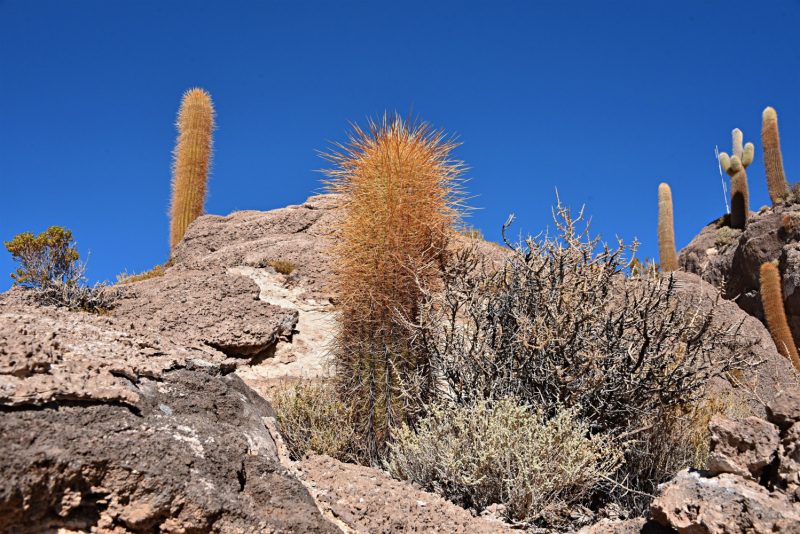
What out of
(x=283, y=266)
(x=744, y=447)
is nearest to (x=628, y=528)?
(x=744, y=447)

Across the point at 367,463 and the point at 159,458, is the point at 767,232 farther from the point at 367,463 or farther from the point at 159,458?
the point at 159,458

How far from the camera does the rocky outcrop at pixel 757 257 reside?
41.1 feet

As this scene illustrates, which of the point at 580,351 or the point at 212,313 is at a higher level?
the point at 212,313

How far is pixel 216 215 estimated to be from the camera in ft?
36.9

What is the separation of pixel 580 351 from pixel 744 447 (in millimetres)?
1159

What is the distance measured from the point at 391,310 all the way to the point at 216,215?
7603mm

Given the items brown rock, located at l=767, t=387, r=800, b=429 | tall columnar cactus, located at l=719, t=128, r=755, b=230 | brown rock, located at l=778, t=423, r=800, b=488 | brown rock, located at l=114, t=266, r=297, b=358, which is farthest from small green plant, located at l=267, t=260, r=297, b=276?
tall columnar cactus, located at l=719, t=128, r=755, b=230

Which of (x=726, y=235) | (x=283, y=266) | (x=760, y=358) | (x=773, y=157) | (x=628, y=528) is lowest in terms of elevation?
(x=628, y=528)

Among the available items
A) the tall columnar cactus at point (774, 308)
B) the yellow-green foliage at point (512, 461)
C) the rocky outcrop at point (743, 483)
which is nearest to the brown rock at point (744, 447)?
the rocky outcrop at point (743, 483)

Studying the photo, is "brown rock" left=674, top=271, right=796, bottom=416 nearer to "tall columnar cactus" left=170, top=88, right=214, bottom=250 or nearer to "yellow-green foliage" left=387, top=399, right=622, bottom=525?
"yellow-green foliage" left=387, top=399, right=622, bottom=525

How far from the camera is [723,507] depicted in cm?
268

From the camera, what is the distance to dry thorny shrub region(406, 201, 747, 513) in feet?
12.8

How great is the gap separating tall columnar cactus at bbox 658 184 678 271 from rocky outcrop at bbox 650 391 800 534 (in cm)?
1335

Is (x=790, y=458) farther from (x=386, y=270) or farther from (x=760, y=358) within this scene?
(x=760, y=358)
